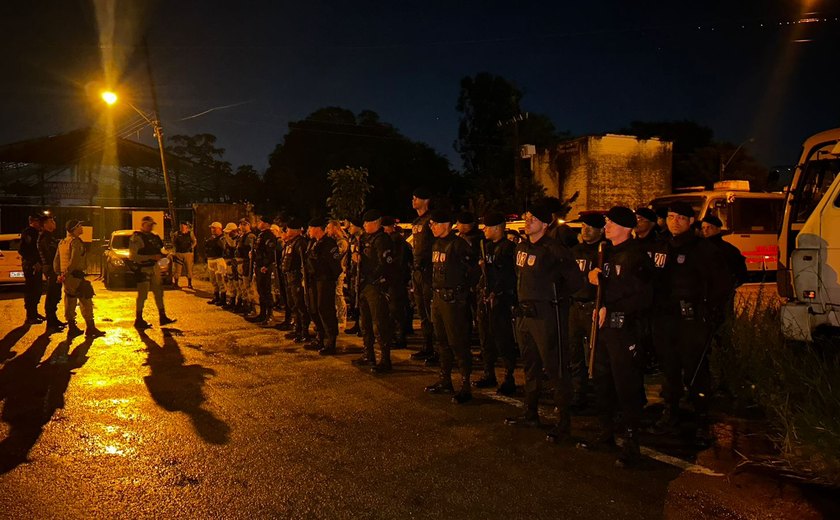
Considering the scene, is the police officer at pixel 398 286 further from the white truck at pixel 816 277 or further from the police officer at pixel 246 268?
the white truck at pixel 816 277

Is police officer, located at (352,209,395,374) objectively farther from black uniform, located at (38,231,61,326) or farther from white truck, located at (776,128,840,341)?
black uniform, located at (38,231,61,326)

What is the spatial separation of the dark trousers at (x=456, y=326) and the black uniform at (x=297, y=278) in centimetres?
366

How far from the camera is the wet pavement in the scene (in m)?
4.20

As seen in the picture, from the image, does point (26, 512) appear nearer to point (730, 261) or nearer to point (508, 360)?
point (508, 360)

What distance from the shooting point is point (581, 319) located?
20.9 feet

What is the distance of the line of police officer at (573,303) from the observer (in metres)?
5.02

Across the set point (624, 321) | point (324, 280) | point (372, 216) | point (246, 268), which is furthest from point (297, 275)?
point (624, 321)

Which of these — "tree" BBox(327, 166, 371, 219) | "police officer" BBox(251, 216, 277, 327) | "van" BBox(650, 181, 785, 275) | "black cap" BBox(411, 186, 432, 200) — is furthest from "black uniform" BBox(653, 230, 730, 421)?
"tree" BBox(327, 166, 371, 219)

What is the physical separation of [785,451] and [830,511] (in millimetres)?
784

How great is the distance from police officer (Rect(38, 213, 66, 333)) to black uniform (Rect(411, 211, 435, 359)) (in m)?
6.43

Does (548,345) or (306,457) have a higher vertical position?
(548,345)

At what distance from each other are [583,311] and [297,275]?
5.20 meters

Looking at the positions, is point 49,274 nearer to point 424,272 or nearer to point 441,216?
point 424,272

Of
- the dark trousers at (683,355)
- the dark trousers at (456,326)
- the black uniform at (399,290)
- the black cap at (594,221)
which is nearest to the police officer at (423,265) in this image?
the black uniform at (399,290)
